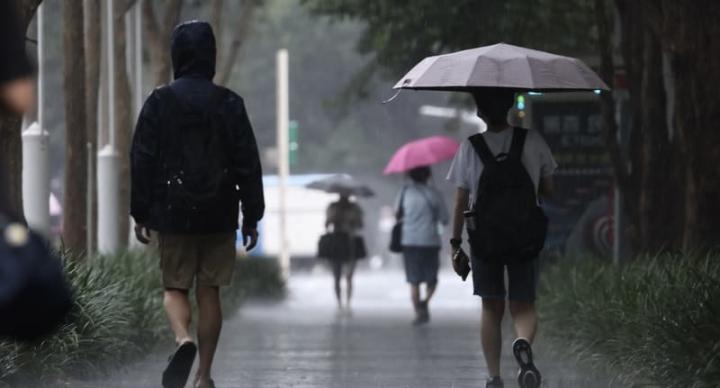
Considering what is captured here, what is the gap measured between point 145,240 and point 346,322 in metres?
9.85

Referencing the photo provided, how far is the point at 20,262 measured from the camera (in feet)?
11.3

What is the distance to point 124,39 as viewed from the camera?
19.8 meters

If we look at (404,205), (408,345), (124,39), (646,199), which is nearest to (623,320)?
(408,345)

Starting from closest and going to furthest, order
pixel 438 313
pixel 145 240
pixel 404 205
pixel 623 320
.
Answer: pixel 145 240, pixel 623 320, pixel 404 205, pixel 438 313

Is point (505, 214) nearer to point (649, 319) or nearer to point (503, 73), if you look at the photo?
point (503, 73)

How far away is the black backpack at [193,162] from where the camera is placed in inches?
318

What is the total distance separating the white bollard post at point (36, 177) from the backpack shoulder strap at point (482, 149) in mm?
4466

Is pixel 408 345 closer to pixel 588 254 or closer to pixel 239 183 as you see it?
pixel 588 254

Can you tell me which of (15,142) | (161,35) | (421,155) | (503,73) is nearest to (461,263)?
(503,73)

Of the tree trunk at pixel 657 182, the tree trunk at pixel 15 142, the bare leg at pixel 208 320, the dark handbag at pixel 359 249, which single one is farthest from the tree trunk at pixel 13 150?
the dark handbag at pixel 359 249

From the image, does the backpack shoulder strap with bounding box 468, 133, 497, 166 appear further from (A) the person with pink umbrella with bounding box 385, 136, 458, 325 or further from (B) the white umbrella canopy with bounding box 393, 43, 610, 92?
(A) the person with pink umbrella with bounding box 385, 136, 458, 325

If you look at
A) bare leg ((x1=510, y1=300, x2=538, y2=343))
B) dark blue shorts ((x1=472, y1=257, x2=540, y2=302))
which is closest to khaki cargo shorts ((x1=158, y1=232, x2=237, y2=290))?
dark blue shorts ((x1=472, y1=257, x2=540, y2=302))

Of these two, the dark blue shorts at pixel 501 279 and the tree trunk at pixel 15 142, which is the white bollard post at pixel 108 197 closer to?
the tree trunk at pixel 15 142

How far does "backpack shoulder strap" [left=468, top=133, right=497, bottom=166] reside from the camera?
8562 mm
